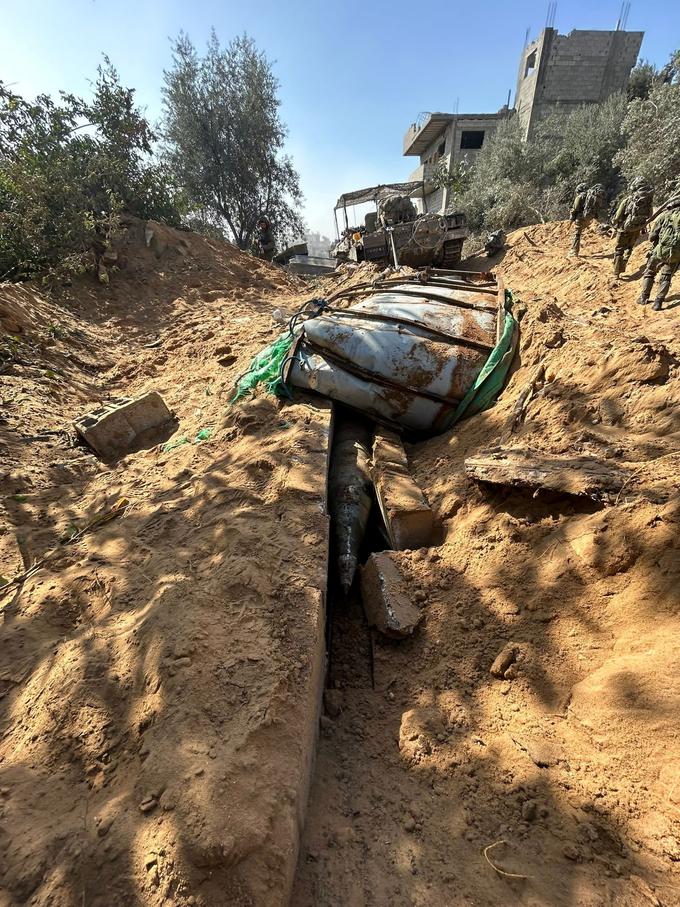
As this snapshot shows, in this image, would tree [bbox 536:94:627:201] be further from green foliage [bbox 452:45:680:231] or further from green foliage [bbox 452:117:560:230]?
green foliage [bbox 452:117:560:230]

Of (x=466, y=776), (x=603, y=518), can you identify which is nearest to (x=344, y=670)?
(x=466, y=776)

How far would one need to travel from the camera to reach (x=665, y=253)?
457cm

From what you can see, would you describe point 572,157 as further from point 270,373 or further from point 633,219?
point 270,373

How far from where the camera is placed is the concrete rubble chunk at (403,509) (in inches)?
101

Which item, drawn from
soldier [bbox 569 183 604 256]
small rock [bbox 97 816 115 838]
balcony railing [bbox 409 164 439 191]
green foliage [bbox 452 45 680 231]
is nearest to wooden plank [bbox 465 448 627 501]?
small rock [bbox 97 816 115 838]

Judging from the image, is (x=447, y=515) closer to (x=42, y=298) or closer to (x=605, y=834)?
(x=605, y=834)

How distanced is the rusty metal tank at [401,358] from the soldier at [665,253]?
2107 millimetres

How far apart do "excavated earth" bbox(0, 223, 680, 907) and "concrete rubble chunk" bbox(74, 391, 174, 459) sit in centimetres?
96

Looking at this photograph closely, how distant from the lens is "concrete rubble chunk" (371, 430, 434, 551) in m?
2.55

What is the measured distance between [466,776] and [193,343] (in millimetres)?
7374

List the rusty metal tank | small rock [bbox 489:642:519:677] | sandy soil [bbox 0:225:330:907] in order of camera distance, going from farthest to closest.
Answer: the rusty metal tank
small rock [bbox 489:642:519:677]
sandy soil [bbox 0:225:330:907]

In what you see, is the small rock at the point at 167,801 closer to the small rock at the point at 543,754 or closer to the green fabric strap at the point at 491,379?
the small rock at the point at 543,754

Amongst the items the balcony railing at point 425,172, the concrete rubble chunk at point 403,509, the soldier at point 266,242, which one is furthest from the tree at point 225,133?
the concrete rubble chunk at point 403,509

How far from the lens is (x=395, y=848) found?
133cm
